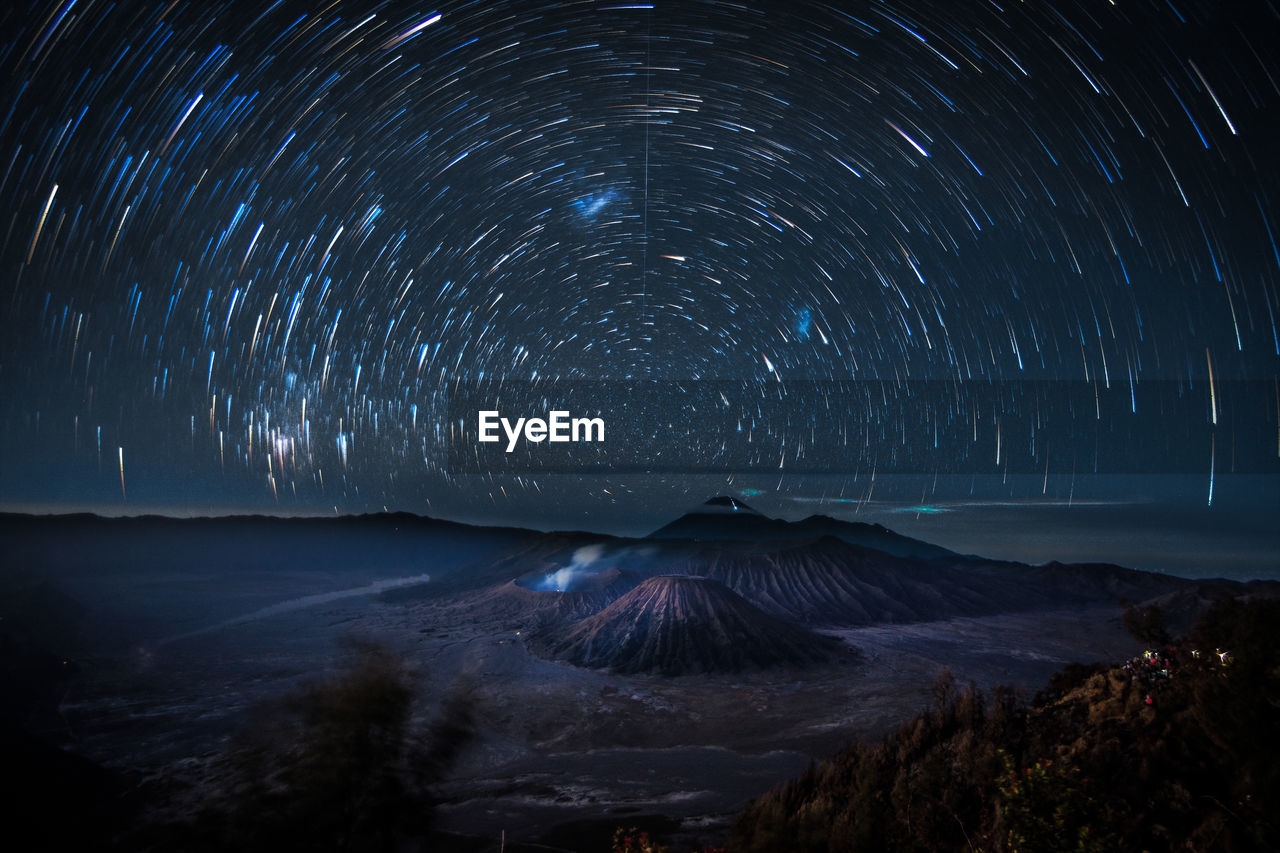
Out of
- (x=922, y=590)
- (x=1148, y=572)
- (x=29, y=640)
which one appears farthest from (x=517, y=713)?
(x=1148, y=572)

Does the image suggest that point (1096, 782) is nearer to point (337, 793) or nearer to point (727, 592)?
point (337, 793)

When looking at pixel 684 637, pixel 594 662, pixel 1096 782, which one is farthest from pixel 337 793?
pixel 684 637

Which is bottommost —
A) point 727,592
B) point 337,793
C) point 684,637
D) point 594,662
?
point 594,662

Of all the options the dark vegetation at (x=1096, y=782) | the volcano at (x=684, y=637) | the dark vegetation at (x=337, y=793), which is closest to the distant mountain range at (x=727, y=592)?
the volcano at (x=684, y=637)

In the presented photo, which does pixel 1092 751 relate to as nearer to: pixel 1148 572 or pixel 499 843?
→ pixel 499 843

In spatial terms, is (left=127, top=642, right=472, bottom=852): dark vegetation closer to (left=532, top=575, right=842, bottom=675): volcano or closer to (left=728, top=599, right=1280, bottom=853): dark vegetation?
(left=728, top=599, right=1280, bottom=853): dark vegetation
